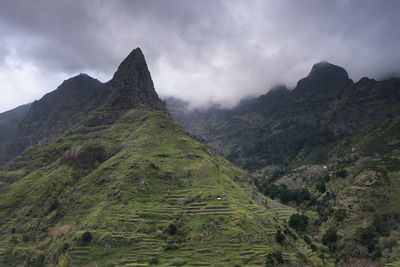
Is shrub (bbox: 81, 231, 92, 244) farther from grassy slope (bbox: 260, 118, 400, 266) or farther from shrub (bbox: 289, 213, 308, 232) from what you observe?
grassy slope (bbox: 260, 118, 400, 266)

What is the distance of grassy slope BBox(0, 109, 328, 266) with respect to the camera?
94438mm

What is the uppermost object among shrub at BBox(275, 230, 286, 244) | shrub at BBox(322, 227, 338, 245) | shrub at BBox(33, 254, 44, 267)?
shrub at BBox(275, 230, 286, 244)

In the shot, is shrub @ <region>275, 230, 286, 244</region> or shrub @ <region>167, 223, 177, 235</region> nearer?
shrub @ <region>167, 223, 177, 235</region>

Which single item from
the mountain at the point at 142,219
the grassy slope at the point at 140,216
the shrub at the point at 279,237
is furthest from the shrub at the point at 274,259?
the shrub at the point at 279,237

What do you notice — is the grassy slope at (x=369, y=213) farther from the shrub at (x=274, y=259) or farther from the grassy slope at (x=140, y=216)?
the shrub at (x=274, y=259)

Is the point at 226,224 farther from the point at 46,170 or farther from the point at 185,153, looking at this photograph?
the point at 46,170

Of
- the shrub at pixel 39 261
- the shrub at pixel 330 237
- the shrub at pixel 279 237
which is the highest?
the shrub at pixel 279 237

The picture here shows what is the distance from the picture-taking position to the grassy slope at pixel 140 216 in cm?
9444

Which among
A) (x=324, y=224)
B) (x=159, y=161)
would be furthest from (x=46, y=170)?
(x=324, y=224)

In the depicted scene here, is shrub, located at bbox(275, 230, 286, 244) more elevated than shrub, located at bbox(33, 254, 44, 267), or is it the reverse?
shrub, located at bbox(275, 230, 286, 244)

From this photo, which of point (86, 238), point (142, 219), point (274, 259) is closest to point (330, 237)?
point (274, 259)

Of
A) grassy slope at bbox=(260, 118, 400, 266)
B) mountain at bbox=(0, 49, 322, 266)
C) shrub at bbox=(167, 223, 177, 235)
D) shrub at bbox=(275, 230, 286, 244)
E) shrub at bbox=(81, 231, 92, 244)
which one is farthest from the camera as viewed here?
grassy slope at bbox=(260, 118, 400, 266)

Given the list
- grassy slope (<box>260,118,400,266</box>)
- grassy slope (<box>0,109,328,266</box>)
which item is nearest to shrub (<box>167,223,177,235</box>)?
grassy slope (<box>0,109,328,266</box>)

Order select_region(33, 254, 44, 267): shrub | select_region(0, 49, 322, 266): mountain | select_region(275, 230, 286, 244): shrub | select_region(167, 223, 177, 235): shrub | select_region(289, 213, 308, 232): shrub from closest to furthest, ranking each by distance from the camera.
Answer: select_region(0, 49, 322, 266): mountain
select_region(167, 223, 177, 235): shrub
select_region(275, 230, 286, 244): shrub
select_region(33, 254, 44, 267): shrub
select_region(289, 213, 308, 232): shrub
